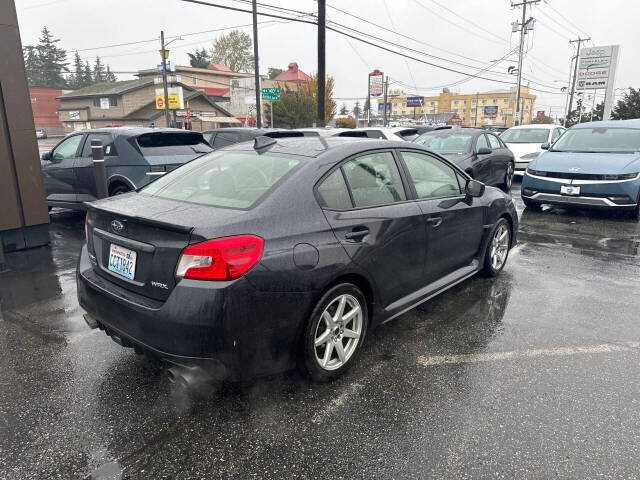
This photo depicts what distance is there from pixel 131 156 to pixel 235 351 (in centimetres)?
613

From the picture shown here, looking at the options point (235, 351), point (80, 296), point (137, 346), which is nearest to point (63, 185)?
point (80, 296)

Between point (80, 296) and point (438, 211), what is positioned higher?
point (438, 211)

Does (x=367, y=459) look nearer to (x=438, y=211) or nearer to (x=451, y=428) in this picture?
(x=451, y=428)

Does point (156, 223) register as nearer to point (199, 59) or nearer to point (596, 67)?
point (596, 67)

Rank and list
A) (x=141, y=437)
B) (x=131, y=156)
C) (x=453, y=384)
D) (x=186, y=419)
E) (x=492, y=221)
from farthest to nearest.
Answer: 1. (x=131, y=156)
2. (x=492, y=221)
3. (x=453, y=384)
4. (x=186, y=419)
5. (x=141, y=437)

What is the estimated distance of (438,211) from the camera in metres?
3.95

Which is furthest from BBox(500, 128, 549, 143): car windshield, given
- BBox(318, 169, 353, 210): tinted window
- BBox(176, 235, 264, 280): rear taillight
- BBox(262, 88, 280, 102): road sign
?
BBox(262, 88, 280, 102): road sign

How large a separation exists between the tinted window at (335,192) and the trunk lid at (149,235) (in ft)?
2.17

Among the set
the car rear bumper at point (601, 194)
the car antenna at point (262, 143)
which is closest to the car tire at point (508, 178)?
the car rear bumper at point (601, 194)

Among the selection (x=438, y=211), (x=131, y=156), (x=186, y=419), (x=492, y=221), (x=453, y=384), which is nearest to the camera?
(x=186, y=419)

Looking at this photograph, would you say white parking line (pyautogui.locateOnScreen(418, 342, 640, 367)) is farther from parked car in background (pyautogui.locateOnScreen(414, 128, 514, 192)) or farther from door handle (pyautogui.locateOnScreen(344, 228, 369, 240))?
parked car in background (pyautogui.locateOnScreen(414, 128, 514, 192))

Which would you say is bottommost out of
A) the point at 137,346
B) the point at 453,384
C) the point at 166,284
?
the point at 453,384

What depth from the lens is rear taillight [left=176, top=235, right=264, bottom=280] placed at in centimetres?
247

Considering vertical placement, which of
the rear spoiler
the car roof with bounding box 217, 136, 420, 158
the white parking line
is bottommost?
the white parking line
